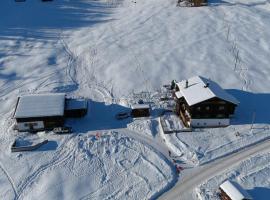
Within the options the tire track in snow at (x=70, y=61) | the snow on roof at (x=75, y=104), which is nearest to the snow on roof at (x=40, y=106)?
the snow on roof at (x=75, y=104)

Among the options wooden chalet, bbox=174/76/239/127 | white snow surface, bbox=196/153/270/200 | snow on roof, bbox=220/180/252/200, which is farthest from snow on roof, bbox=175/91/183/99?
snow on roof, bbox=220/180/252/200

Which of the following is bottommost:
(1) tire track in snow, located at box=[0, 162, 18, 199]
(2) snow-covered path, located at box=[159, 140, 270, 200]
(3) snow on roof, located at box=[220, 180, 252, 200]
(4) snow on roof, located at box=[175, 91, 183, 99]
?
(1) tire track in snow, located at box=[0, 162, 18, 199]

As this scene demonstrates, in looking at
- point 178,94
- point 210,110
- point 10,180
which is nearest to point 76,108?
point 10,180

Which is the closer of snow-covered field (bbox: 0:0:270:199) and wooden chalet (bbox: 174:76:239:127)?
snow-covered field (bbox: 0:0:270:199)

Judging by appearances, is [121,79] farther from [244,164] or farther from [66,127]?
[244,164]

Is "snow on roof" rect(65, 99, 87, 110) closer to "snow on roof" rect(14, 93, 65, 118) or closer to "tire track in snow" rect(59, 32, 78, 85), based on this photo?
"snow on roof" rect(14, 93, 65, 118)

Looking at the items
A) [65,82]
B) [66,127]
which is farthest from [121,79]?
[66,127]

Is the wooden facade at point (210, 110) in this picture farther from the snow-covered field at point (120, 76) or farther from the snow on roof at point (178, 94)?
the snow-covered field at point (120, 76)
